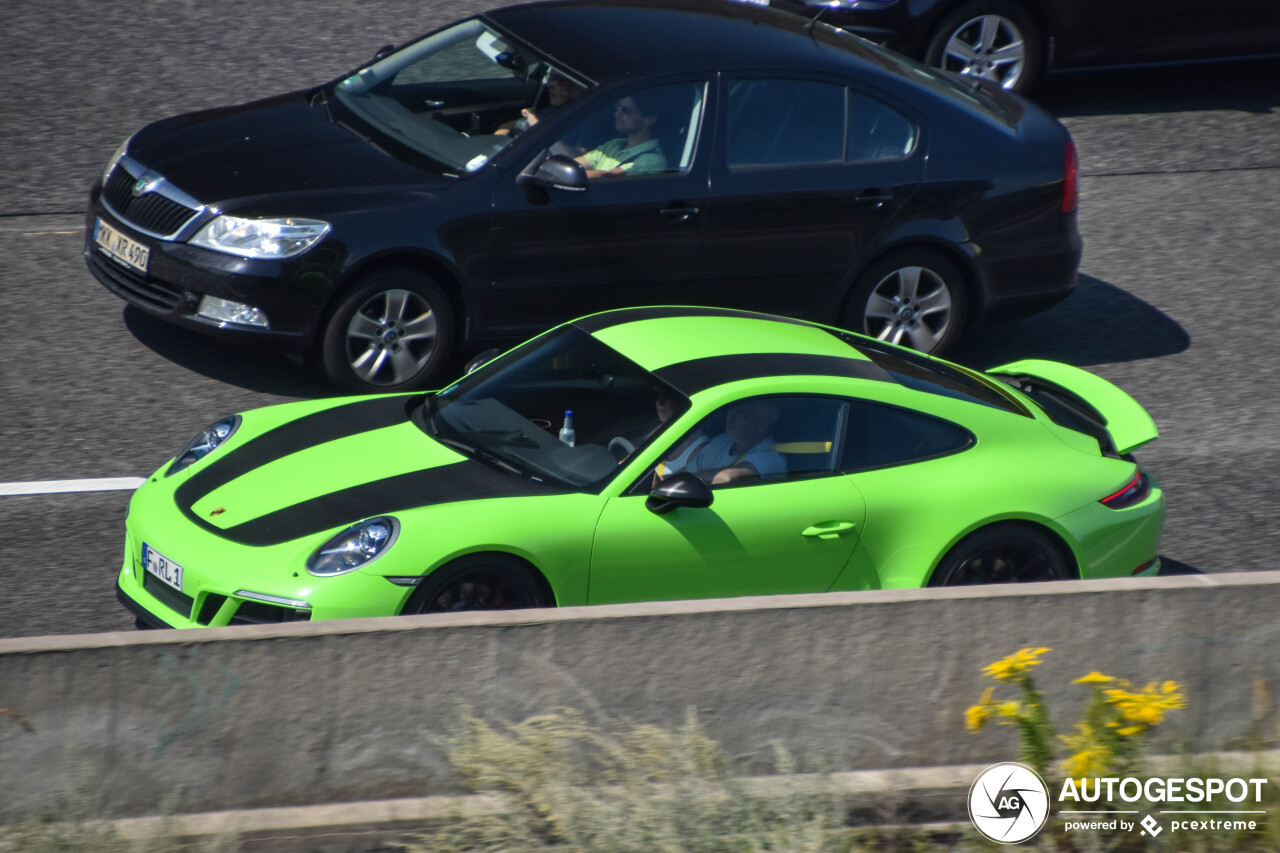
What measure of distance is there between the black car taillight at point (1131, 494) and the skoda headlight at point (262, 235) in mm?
3871

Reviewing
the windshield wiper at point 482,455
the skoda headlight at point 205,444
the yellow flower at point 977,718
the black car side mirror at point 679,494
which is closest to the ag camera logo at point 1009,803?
the yellow flower at point 977,718

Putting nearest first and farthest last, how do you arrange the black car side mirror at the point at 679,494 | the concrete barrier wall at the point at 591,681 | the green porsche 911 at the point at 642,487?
the concrete barrier wall at the point at 591,681 < the green porsche 911 at the point at 642,487 < the black car side mirror at the point at 679,494

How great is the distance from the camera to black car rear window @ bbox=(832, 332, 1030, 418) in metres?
6.43

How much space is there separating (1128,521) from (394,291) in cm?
367

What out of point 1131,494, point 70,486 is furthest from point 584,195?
point 1131,494

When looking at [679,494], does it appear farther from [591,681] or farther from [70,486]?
[70,486]

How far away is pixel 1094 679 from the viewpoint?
4.95 meters

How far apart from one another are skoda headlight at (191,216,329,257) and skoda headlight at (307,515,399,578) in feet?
8.62

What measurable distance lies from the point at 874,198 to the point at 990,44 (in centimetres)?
433

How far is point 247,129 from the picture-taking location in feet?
27.9

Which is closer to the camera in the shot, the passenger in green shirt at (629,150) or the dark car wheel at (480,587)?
the dark car wheel at (480,587)

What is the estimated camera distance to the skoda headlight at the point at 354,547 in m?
5.38

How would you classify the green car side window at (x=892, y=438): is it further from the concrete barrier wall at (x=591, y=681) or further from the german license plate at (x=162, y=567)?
the german license plate at (x=162, y=567)

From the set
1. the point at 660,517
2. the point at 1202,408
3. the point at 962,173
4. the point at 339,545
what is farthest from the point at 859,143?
the point at 339,545
